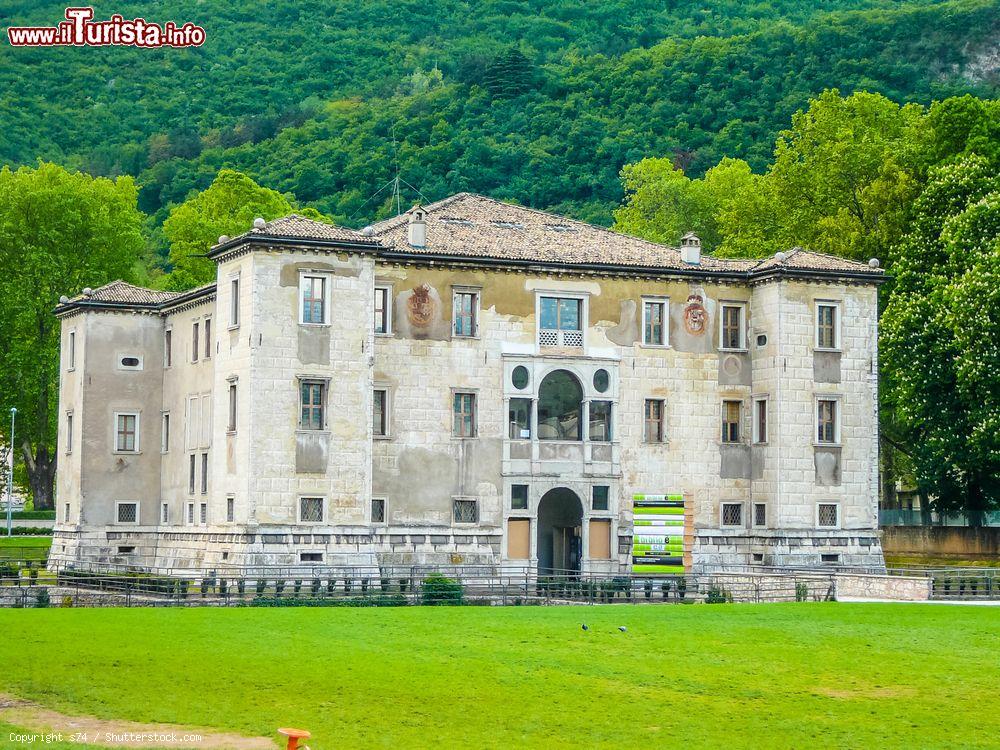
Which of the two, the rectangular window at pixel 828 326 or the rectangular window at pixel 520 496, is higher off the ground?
the rectangular window at pixel 828 326

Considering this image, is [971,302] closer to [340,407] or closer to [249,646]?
[340,407]

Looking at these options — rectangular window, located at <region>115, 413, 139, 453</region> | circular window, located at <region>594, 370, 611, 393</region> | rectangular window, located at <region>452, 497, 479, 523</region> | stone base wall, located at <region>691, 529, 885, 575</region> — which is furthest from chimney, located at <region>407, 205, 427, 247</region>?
stone base wall, located at <region>691, 529, 885, 575</region>

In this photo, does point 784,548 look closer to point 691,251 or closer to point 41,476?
point 691,251

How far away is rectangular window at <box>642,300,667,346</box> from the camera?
2566 inches

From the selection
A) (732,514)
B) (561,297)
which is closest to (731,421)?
(732,514)

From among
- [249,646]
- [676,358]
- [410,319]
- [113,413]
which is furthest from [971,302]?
[249,646]

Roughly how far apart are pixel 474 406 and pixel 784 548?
1260 centimetres

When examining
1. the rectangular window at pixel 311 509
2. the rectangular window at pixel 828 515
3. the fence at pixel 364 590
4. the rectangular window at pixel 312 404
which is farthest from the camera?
the rectangular window at pixel 828 515

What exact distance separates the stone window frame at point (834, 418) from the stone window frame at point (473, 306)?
1316 centimetres

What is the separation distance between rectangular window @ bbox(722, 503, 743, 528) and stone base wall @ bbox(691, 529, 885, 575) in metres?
0.46

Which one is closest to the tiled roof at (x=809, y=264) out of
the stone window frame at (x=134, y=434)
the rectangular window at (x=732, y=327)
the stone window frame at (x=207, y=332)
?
the rectangular window at (x=732, y=327)

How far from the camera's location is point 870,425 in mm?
65312

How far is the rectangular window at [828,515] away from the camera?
64.4 meters

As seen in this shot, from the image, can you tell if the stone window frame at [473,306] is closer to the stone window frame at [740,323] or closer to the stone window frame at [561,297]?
the stone window frame at [561,297]
